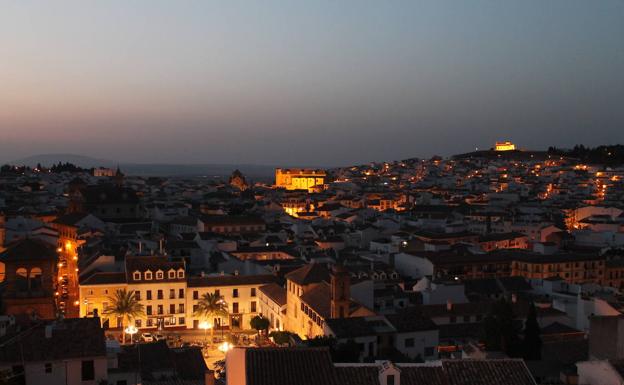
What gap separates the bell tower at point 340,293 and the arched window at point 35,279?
13.6 m

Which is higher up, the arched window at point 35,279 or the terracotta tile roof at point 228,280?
the arched window at point 35,279

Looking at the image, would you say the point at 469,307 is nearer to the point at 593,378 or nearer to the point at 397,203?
the point at 593,378

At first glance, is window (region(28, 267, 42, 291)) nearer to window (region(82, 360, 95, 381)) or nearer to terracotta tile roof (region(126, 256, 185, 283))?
terracotta tile roof (region(126, 256, 185, 283))

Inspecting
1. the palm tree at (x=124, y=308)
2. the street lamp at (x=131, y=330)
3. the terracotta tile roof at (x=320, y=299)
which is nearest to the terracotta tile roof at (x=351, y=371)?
the terracotta tile roof at (x=320, y=299)

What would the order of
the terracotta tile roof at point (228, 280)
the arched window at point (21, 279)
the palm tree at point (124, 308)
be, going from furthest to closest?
the terracotta tile roof at point (228, 280) < the palm tree at point (124, 308) < the arched window at point (21, 279)

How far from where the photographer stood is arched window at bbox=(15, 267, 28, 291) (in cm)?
3055

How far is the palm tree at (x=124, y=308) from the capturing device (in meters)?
37.0

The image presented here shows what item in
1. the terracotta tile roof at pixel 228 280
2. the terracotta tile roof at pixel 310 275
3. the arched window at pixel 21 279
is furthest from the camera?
the terracotta tile roof at pixel 228 280

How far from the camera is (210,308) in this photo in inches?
1548

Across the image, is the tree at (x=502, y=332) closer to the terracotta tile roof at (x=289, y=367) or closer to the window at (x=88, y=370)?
the terracotta tile roof at (x=289, y=367)

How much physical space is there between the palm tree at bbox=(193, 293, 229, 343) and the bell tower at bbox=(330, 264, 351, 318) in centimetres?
897

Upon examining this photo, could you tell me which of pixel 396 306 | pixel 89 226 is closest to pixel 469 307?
pixel 396 306

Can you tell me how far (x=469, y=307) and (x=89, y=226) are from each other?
38884 mm

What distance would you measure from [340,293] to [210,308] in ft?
32.2
